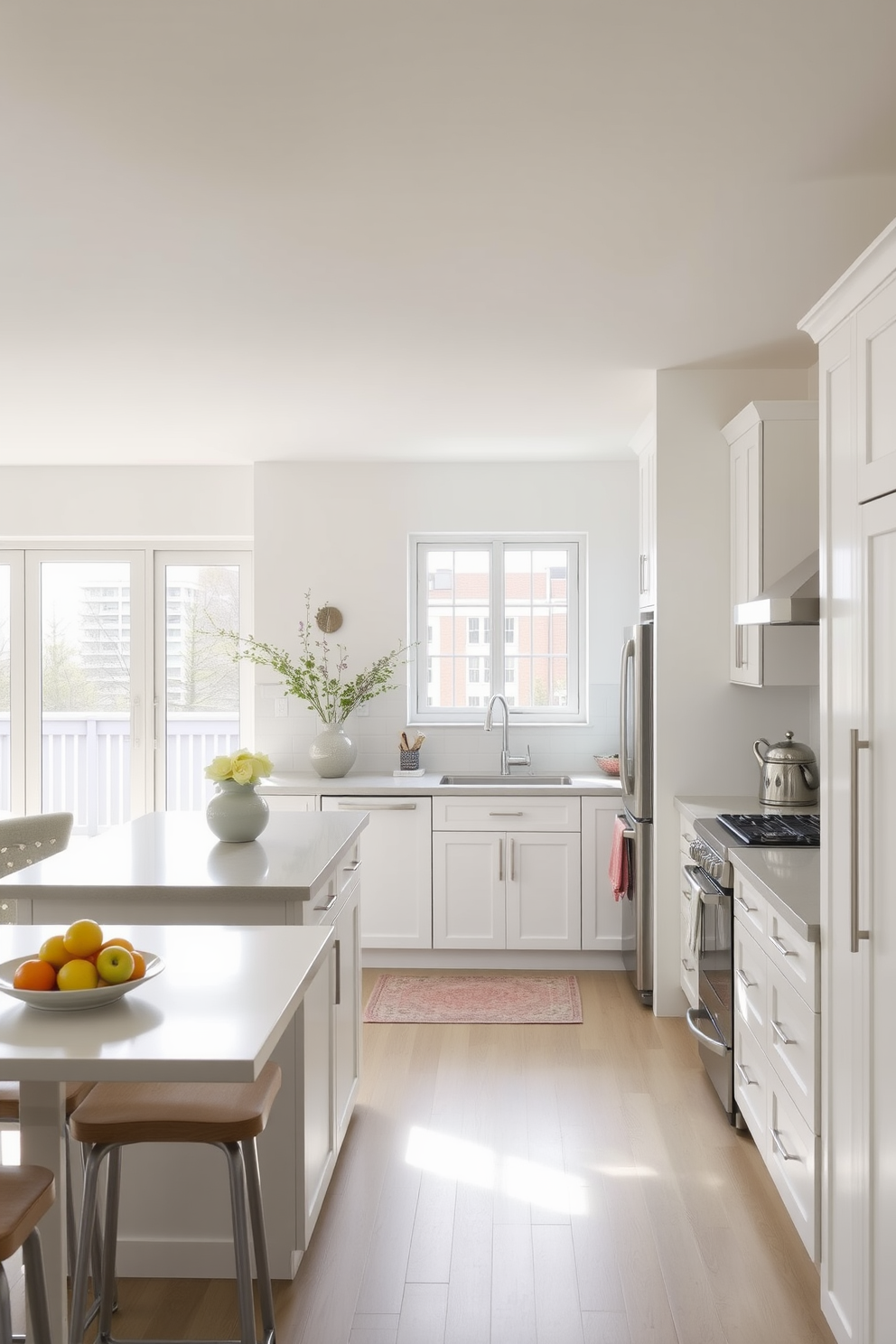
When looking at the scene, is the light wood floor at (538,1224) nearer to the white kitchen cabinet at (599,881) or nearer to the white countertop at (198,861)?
the white countertop at (198,861)

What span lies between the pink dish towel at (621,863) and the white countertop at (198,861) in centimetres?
150

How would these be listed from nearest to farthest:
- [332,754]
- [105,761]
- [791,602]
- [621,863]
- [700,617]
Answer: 1. [791,602]
2. [700,617]
3. [621,863]
4. [332,754]
5. [105,761]

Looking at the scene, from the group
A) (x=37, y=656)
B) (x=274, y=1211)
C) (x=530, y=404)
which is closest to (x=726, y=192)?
(x=530, y=404)

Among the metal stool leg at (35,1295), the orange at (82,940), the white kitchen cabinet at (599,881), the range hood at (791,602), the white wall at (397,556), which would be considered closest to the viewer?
the metal stool leg at (35,1295)

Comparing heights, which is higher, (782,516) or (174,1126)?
(782,516)

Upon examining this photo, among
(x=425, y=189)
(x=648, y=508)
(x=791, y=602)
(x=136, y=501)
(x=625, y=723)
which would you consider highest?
(x=425, y=189)

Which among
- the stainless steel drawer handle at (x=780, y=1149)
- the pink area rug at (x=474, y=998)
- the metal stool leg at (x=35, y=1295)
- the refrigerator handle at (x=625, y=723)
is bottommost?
the pink area rug at (x=474, y=998)

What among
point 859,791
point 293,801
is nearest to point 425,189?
point 859,791

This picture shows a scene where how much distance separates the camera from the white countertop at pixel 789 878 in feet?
8.04

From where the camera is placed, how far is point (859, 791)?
2.05 metres

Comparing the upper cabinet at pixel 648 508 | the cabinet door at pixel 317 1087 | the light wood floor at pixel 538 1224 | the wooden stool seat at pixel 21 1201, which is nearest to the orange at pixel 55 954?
the wooden stool seat at pixel 21 1201

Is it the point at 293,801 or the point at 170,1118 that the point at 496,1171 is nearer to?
the point at 170,1118

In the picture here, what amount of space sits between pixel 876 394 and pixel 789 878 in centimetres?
142

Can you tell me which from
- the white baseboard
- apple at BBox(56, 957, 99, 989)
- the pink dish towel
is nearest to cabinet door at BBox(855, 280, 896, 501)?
apple at BBox(56, 957, 99, 989)
